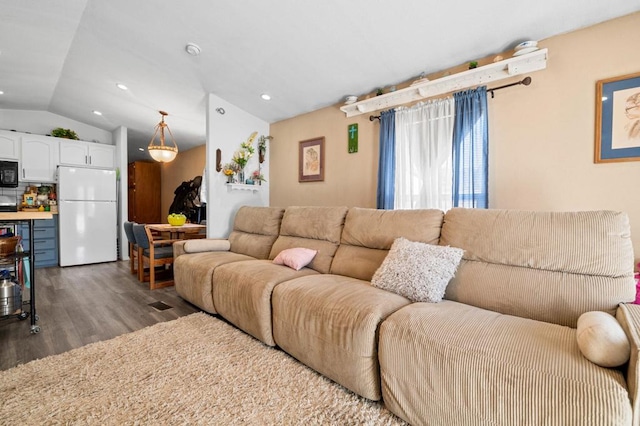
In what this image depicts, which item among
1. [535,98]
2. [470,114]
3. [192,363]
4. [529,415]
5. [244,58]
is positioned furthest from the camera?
[244,58]

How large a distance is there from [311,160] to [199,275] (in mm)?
1897

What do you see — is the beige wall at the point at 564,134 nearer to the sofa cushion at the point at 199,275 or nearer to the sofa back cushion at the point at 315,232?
→ the sofa back cushion at the point at 315,232

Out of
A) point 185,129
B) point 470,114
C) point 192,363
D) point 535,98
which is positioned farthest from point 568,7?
point 185,129

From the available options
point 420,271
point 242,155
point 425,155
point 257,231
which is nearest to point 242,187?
point 242,155

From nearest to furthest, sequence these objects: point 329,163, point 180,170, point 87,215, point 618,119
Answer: point 618,119 → point 329,163 → point 87,215 → point 180,170

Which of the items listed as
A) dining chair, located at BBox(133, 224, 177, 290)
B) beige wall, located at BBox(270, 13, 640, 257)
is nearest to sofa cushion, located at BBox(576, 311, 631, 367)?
beige wall, located at BBox(270, 13, 640, 257)

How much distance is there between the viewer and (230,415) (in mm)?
1393

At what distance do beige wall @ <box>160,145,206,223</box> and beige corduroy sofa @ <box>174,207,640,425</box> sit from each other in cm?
416

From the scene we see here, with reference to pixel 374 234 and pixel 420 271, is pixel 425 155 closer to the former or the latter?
pixel 374 234

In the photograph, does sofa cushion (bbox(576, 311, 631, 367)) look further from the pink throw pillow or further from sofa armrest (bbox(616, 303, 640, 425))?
the pink throw pillow

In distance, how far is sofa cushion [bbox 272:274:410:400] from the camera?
4.80 feet

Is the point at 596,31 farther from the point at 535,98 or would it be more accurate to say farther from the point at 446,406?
the point at 446,406

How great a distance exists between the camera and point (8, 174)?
4.39 meters

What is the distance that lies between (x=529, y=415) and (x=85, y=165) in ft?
21.5
